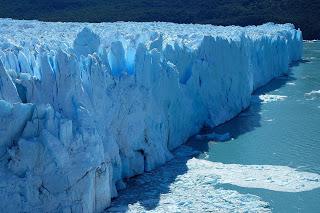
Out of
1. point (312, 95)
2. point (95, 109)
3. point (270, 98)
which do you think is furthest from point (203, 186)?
point (312, 95)

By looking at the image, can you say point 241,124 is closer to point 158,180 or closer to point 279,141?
point 279,141

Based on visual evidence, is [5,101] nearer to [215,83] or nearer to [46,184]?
[46,184]

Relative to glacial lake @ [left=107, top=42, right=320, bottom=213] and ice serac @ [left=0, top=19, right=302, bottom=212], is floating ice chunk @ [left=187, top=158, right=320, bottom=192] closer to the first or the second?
glacial lake @ [left=107, top=42, right=320, bottom=213]

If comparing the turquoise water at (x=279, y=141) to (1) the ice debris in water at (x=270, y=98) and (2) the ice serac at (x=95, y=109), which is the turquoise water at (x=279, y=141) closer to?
(1) the ice debris in water at (x=270, y=98)

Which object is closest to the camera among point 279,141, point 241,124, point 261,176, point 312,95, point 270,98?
point 261,176

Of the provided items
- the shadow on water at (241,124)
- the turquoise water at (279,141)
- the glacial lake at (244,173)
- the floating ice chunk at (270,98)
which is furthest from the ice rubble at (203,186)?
the floating ice chunk at (270,98)
